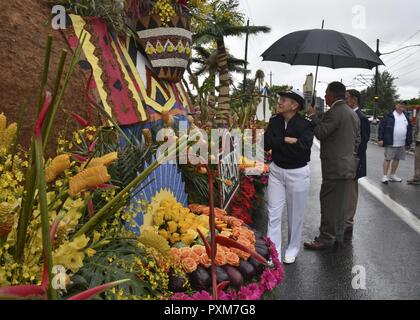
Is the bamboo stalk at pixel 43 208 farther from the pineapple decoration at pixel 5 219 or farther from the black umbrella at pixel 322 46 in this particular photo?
the black umbrella at pixel 322 46

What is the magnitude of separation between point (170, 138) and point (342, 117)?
207cm

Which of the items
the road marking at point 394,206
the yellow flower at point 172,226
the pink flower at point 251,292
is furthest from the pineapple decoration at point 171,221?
the road marking at point 394,206

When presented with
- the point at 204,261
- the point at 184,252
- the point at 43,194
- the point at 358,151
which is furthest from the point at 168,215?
the point at 358,151

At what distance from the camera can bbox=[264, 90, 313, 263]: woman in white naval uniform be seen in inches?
161

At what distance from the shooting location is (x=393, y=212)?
6.45 metres

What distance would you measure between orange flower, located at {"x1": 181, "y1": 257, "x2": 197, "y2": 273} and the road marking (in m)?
3.85

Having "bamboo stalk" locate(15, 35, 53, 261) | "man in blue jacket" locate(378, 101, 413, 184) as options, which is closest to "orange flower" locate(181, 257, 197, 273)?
"bamboo stalk" locate(15, 35, 53, 261)

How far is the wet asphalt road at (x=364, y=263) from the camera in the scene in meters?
3.62

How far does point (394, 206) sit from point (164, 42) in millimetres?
4343

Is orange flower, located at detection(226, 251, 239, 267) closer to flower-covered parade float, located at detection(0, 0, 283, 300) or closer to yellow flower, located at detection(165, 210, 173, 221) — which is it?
flower-covered parade float, located at detection(0, 0, 283, 300)

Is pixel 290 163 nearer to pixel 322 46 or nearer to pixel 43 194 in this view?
pixel 322 46

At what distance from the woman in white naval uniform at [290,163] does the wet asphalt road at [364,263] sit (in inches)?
15.1

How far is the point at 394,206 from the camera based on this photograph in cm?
682

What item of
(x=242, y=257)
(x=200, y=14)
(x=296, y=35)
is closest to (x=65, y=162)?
(x=242, y=257)
